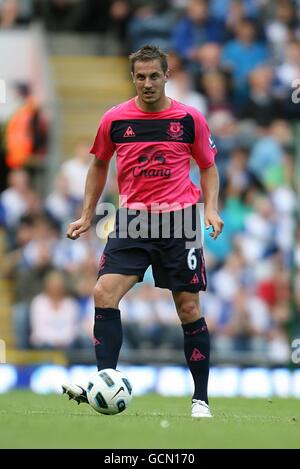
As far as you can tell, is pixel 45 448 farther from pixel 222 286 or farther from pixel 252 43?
pixel 252 43

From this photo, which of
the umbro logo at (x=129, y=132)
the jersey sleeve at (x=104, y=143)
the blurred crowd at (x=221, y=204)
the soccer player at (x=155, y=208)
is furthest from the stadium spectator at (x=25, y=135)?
the umbro logo at (x=129, y=132)

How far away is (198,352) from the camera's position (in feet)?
33.0

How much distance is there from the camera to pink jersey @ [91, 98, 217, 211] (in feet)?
32.7

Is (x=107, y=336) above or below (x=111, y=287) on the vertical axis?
below

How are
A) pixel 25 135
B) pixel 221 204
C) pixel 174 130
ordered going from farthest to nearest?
1. pixel 25 135
2. pixel 221 204
3. pixel 174 130

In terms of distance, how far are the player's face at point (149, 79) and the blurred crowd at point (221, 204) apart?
23.0ft

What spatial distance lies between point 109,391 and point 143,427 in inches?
25.2

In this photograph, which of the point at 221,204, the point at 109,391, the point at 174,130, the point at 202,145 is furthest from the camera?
the point at 221,204

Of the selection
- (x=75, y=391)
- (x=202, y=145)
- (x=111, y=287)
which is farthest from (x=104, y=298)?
(x=202, y=145)

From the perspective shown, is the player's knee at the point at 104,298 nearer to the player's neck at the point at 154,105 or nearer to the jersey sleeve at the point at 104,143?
the jersey sleeve at the point at 104,143

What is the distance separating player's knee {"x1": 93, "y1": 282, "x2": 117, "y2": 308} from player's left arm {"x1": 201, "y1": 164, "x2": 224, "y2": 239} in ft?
2.69

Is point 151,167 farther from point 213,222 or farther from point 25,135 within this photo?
point 25,135

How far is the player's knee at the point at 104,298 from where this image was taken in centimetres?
977

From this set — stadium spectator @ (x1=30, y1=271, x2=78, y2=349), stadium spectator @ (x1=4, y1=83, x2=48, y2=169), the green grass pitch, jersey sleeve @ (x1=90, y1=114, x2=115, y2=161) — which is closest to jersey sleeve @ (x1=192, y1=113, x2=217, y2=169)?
jersey sleeve @ (x1=90, y1=114, x2=115, y2=161)
